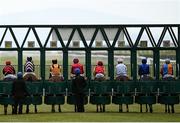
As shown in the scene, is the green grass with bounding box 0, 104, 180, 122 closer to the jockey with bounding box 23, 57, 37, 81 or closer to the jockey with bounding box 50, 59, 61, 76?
the jockey with bounding box 23, 57, 37, 81

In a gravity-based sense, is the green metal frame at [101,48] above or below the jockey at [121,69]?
above

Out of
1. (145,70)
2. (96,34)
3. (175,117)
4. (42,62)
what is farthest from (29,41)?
(175,117)

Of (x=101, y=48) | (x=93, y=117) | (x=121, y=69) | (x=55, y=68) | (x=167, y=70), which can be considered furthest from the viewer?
(x=101, y=48)

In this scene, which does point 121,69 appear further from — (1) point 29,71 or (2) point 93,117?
(2) point 93,117

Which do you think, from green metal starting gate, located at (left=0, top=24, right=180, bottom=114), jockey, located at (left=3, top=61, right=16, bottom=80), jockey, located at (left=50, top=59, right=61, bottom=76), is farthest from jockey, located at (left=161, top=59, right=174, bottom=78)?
jockey, located at (left=3, top=61, right=16, bottom=80)

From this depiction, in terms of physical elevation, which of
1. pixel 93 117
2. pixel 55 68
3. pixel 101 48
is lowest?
pixel 93 117

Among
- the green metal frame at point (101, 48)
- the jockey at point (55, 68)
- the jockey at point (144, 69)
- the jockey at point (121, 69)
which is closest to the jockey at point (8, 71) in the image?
the green metal frame at point (101, 48)

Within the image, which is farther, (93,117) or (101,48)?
(101,48)

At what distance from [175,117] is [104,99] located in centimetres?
318

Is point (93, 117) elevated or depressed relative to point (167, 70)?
depressed

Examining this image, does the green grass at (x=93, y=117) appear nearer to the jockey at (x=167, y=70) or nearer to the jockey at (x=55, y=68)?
the jockey at (x=167, y=70)

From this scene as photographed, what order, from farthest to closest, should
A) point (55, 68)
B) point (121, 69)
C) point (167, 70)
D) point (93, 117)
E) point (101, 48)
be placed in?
point (101, 48) < point (167, 70) < point (121, 69) < point (55, 68) < point (93, 117)

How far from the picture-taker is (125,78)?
81.1 ft

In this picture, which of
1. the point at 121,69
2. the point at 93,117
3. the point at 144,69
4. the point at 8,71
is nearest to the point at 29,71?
the point at 8,71
